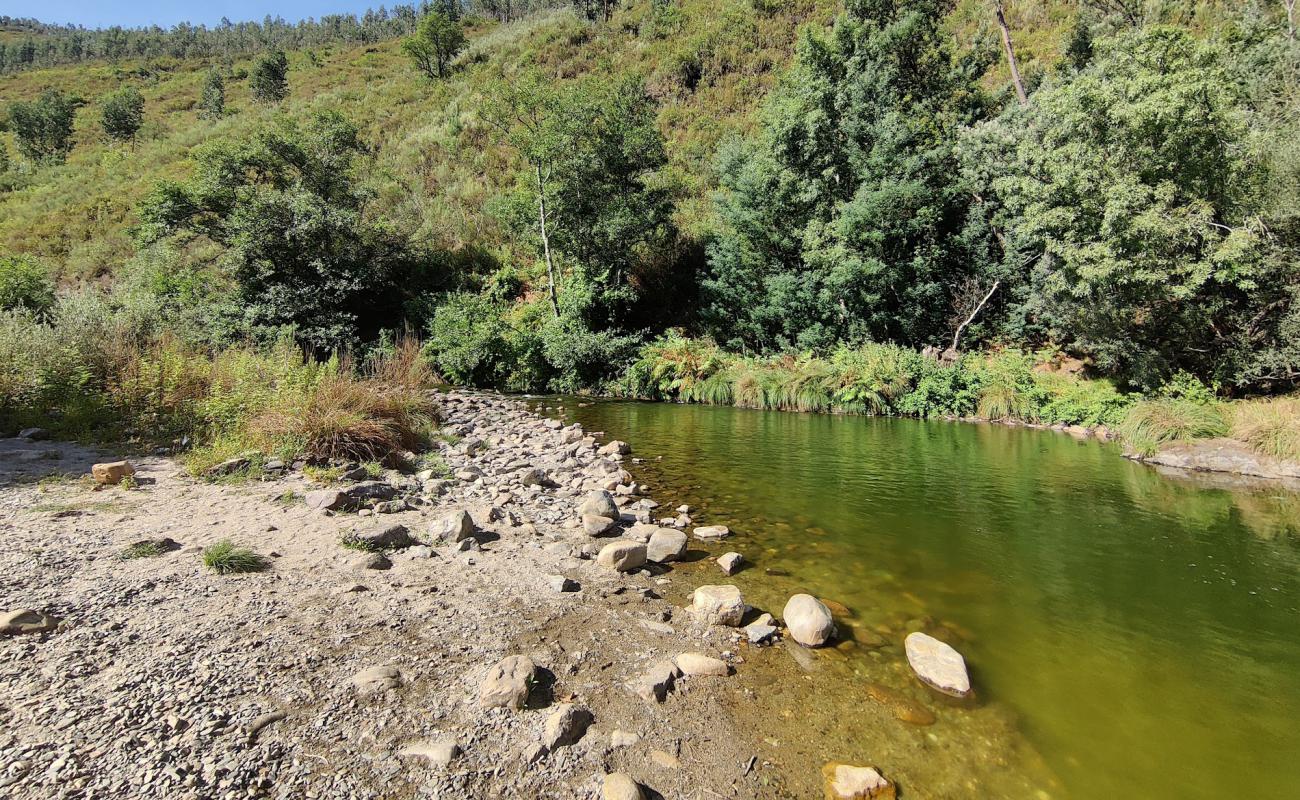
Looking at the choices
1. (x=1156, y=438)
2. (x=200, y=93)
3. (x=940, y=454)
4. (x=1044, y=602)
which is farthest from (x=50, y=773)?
(x=200, y=93)

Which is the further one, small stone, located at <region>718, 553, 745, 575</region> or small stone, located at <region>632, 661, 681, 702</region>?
small stone, located at <region>718, 553, 745, 575</region>

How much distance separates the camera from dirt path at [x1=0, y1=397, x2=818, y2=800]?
2381 mm

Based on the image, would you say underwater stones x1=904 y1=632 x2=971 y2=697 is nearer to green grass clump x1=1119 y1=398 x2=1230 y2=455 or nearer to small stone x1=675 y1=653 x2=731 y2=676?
small stone x1=675 y1=653 x2=731 y2=676

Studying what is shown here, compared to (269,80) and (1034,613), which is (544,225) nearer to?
(1034,613)

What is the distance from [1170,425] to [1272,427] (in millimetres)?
1406

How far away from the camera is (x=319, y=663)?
10.5 feet

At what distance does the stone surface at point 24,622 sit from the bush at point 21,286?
58.9 feet

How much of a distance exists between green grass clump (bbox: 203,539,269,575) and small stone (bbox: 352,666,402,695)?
200cm

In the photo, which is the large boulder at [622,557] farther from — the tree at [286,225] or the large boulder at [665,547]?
the tree at [286,225]

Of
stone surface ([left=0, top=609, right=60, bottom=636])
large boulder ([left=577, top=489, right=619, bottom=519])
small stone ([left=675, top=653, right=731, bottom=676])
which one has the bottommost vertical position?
small stone ([left=675, top=653, right=731, bottom=676])

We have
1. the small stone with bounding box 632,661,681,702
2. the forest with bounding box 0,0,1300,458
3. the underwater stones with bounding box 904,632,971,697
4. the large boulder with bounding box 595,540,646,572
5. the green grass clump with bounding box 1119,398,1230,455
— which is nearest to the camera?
the small stone with bounding box 632,661,681,702

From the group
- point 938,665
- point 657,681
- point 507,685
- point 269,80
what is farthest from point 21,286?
point 269,80

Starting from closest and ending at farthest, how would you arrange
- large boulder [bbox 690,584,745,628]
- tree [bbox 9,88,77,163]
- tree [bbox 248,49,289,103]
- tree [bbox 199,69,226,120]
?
large boulder [bbox 690,584,745,628], tree [bbox 9,88,77,163], tree [bbox 199,69,226,120], tree [bbox 248,49,289,103]

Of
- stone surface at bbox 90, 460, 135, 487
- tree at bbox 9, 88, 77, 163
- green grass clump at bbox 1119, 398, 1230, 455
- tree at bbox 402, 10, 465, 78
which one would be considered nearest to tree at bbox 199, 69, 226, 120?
tree at bbox 9, 88, 77, 163
